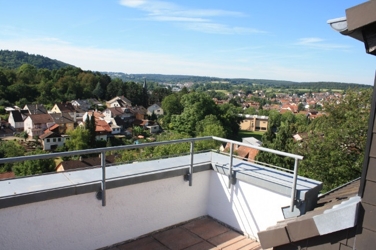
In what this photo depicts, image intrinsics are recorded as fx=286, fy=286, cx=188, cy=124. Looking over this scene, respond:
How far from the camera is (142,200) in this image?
11.7 ft

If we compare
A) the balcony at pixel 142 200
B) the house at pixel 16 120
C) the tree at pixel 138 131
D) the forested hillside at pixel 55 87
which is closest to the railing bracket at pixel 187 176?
the balcony at pixel 142 200

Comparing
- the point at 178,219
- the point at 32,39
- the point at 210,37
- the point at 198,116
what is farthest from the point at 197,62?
the point at 178,219

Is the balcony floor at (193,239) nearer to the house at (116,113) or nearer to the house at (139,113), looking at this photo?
the house at (116,113)

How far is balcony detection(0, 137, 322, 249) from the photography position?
9.16ft

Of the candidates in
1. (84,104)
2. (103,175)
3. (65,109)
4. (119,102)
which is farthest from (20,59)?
(103,175)

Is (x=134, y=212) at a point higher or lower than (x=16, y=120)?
higher

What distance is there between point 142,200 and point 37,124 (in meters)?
54.5

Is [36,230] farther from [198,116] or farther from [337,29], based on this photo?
[198,116]

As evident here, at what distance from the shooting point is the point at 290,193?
321 centimetres

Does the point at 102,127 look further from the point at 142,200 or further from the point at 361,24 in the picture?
the point at 361,24

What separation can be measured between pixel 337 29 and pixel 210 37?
41834mm

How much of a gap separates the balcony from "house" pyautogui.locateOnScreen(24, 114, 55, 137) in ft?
172

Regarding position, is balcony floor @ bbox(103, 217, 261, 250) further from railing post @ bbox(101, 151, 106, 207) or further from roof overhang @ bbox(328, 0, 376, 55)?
roof overhang @ bbox(328, 0, 376, 55)

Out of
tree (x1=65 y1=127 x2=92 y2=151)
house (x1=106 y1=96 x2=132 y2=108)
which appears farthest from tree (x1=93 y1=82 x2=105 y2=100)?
tree (x1=65 y1=127 x2=92 y2=151)
